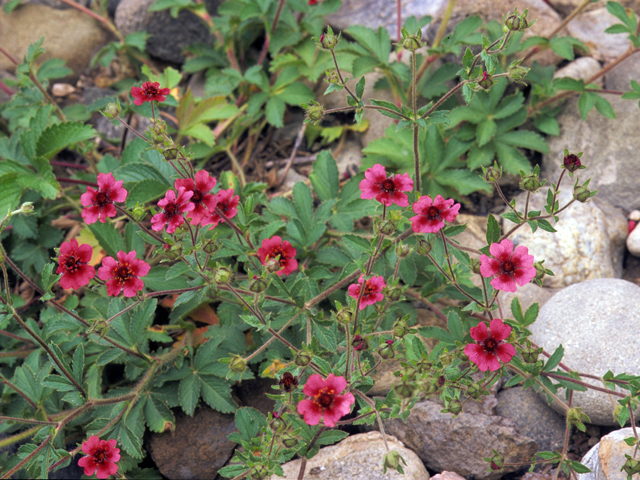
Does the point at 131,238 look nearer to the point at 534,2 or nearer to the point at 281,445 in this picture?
the point at 281,445

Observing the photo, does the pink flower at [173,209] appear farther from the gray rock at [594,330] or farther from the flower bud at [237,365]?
the gray rock at [594,330]

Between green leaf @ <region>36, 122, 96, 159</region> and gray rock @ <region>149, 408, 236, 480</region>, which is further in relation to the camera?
green leaf @ <region>36, 122, 96, 159</region>

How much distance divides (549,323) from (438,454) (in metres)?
0.87

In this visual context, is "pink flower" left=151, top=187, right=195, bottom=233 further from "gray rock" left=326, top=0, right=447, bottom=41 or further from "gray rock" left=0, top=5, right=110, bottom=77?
"gray rock" left=0, top=5, right=110, bottom=77

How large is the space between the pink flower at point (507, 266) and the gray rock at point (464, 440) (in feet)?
2.67

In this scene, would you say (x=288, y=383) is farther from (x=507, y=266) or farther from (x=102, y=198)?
(x=102, y=198)

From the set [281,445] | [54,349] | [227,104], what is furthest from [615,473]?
[227,104]

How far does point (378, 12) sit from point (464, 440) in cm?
311

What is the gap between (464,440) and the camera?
2461 mm

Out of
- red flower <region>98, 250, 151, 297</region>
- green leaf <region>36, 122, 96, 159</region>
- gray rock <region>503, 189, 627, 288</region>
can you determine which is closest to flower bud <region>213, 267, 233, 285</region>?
red flower <region>98, 250, 151, 297</region>

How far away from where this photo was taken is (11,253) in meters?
3.20

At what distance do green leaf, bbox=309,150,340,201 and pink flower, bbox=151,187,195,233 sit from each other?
1067mm

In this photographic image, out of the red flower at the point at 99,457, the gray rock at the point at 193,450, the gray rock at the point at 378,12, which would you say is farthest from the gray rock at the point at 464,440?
the gray rock at the point at 378,12

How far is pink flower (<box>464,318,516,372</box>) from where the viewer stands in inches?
80.9
